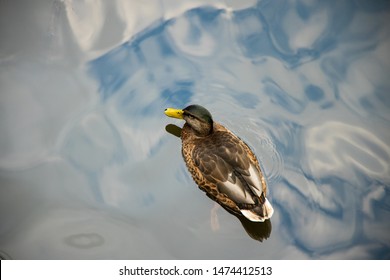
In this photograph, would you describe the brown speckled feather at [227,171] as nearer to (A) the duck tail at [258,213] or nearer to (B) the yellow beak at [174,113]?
(A) the duck tail at [258,213]

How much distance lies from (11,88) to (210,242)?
274cm

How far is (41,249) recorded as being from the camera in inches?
151

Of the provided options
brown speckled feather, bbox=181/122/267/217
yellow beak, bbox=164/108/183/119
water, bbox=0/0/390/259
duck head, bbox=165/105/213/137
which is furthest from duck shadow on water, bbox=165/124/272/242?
yellow beak, bbox=164/108/183/119

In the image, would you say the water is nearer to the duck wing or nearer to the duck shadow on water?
the duck shadow on water

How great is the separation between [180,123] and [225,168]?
105 centimetres

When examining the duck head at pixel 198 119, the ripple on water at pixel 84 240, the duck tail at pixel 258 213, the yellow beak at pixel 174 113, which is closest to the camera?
the duck tail at pixel 258 213

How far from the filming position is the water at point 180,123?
3.95 meters

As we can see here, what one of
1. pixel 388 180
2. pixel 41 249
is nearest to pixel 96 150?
pixel 41 249

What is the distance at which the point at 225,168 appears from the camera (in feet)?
12.7

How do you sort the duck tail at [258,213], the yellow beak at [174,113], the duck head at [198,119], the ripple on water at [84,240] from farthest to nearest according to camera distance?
the yellow beak at [174,113]
the duck head at [198,119]
the ripple on water at [84,240]
the duck tail at [258,213]

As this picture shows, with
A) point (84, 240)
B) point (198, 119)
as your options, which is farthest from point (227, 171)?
point (84, 240)

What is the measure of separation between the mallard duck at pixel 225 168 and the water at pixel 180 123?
21cm

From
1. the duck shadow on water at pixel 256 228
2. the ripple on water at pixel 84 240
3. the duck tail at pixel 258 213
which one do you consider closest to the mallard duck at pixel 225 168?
the duck tail at pixel 258 213

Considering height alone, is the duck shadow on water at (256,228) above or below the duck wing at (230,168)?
below
